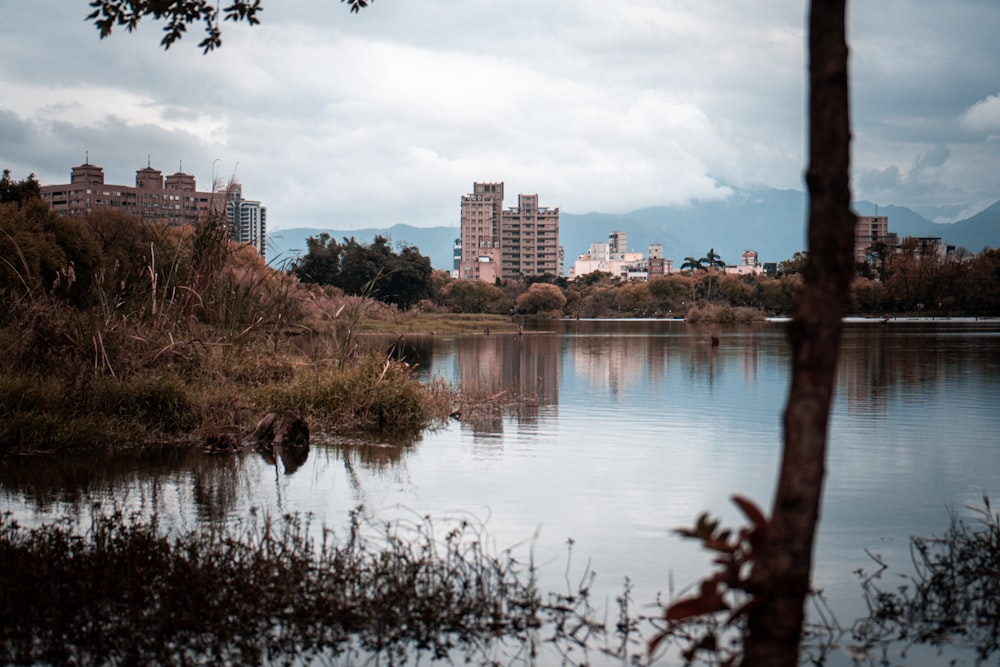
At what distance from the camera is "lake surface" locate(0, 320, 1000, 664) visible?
9.03 meters

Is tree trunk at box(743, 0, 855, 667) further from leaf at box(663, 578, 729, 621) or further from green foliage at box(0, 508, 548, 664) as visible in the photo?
green foliage at box(0, 508, 548, 664)

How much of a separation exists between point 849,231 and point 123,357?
14.2m

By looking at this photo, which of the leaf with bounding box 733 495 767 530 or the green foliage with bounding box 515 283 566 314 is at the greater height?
the green foliage with bounding box 515 283 566 314

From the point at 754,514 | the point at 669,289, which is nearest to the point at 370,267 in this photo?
the point at 669,289

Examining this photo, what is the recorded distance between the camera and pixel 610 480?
1280 centimetres

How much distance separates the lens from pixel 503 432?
17656 millimetres

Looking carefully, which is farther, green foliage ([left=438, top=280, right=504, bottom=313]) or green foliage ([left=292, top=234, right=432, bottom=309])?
green foliage ([left=438, top=280, right=504, bottom=313])

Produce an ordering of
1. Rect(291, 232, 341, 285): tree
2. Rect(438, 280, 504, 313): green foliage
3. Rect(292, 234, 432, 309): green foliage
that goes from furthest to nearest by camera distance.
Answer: Rect(438, 280, 504, 313): green foliage, Rect(291, 232, 341, 285): tree, Rect(292, 234, 432, 309): green foliage

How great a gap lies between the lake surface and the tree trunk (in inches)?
161

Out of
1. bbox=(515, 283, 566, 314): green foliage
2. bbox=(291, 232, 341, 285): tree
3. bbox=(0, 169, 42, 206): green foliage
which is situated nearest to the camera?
bbox=(0, 169, 42, 206): green foliage

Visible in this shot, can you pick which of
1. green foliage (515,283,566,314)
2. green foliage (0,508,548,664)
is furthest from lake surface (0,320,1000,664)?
green foliage (515,283,566,314)

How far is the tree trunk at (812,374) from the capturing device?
3.24 meters

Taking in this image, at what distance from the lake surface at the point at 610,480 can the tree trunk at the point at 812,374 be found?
408 cm

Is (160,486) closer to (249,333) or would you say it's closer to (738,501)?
(249,333)
